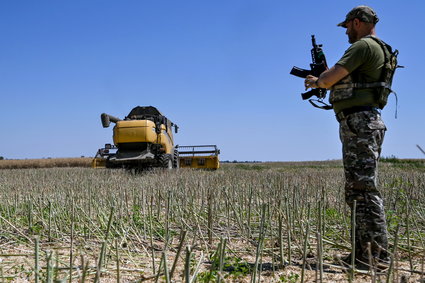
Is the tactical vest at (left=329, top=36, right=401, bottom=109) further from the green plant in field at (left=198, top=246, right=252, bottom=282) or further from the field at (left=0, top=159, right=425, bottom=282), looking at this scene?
the green plant in field at (left=198, top=246, right=252, bottom=282)

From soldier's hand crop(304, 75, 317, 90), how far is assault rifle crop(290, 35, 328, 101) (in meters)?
0.12

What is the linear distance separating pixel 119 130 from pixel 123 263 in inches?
350

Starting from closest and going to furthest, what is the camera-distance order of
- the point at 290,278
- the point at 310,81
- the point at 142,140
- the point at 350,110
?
1. the point at 290,278
2. the point at 350,110
3. the point at 310,81
4. the point at 142,140

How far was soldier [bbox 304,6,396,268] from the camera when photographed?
2.88m

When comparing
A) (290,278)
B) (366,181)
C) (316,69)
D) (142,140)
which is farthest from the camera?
(142,140)

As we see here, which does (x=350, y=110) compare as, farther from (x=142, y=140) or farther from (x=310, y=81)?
(x=142, y=140)

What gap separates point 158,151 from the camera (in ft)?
40.0

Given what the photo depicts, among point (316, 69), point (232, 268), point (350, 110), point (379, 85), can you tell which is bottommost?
point (232, 268)

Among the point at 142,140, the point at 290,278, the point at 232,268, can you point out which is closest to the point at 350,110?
the point at 290,278

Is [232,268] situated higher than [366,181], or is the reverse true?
[366,181]

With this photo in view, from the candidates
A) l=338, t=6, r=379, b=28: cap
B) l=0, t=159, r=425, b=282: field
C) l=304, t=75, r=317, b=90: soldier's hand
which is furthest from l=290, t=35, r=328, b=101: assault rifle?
l=0, t=159, r=425, b=282: field

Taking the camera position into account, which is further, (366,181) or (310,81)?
(310,81)

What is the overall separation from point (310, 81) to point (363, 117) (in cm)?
52

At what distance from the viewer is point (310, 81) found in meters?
Answer: 3.22
